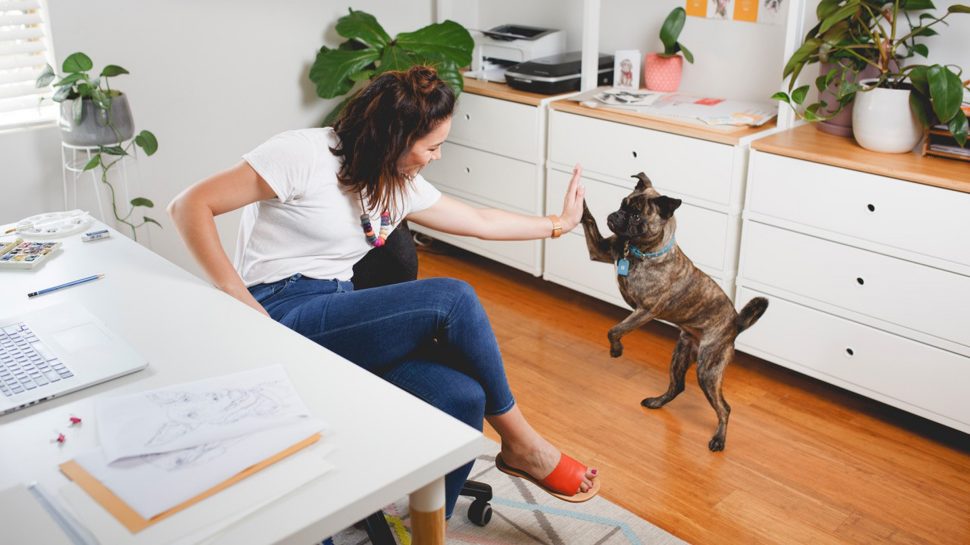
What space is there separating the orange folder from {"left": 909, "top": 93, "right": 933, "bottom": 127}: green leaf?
2.03 metres

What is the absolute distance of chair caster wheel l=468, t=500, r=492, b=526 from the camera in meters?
2.18

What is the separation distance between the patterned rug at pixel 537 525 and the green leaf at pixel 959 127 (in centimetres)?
128

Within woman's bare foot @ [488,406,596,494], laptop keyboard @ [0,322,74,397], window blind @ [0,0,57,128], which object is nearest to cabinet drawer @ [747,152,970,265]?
woman's bare foot @ [488,406,596,494]

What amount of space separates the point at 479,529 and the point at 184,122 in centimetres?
199

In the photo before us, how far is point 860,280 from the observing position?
2588 mm

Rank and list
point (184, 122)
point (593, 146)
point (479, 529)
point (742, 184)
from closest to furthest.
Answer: point (479, 529)
point (742, 184)
point (593, 146)
point (184, 122)

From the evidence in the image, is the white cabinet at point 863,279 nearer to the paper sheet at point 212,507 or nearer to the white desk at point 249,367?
the white desk at point 249,367

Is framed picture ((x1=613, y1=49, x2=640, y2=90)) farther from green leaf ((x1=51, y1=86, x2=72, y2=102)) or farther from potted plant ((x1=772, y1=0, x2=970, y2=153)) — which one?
green leaf ((x1=51, y1=86, x2=72, y2=102))

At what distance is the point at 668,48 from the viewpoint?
3.29m

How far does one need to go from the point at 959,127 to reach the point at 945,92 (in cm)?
10

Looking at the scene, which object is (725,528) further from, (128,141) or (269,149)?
(128,141)

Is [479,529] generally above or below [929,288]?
below

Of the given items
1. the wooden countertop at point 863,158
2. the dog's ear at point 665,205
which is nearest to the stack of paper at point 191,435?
the dog's ear at point 665,205

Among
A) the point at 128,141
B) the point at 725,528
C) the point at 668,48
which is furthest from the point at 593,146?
the point at 128,141
